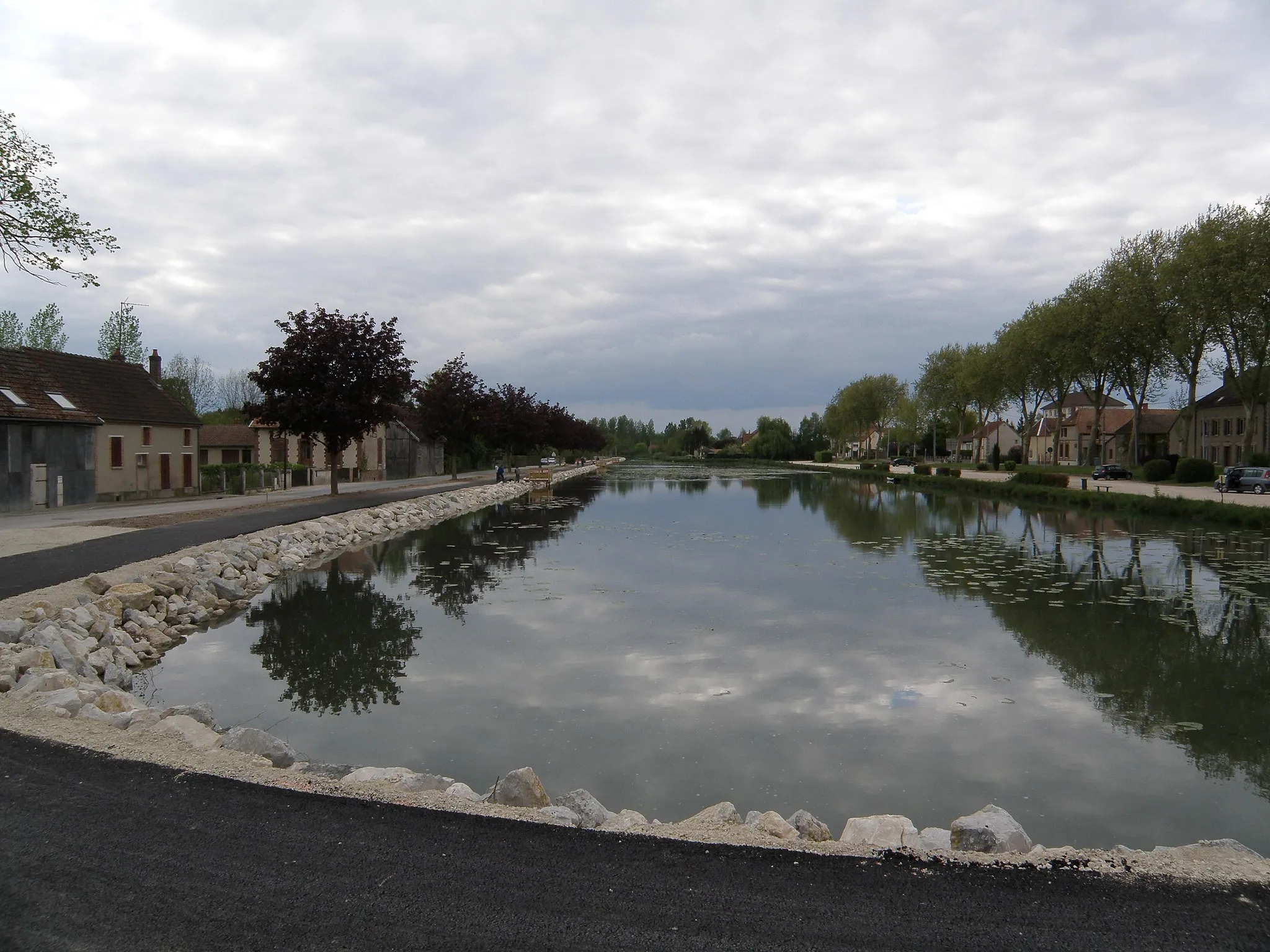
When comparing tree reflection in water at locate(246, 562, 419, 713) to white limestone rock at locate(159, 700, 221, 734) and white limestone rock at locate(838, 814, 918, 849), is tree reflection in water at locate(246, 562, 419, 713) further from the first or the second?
white limestone rock at locate(838, 814, 918, 849)

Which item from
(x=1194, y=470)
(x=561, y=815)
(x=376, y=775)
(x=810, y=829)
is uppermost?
(x=1194, y=470)

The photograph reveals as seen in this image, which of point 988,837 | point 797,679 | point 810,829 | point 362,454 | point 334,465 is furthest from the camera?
point 362,454

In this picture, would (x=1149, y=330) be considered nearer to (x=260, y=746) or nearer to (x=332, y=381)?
(x=332, y=381)

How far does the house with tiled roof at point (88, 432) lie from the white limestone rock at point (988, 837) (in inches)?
1054

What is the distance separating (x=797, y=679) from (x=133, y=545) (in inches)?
536

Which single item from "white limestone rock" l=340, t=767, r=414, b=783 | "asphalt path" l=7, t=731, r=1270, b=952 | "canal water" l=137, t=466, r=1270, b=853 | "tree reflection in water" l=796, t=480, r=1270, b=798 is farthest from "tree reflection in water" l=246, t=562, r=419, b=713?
"tree reflection in water" l=796, t=480, r=1270, b=798

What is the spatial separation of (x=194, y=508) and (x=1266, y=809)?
26724 mm

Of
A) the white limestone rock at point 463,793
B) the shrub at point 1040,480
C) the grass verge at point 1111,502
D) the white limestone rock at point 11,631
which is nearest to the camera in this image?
the white limestone rock at point 463,793

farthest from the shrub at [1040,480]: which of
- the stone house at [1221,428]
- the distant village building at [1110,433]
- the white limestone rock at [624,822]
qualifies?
the white limestone rock at [624,822]

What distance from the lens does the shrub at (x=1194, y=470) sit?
135ft

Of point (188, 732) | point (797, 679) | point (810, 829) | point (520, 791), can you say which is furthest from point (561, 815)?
point (797, 679)

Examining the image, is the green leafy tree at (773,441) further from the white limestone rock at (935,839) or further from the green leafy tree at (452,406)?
the white limestone rock at (935,839)

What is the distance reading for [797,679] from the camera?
969 cm

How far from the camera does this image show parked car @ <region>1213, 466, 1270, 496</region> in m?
35.5
